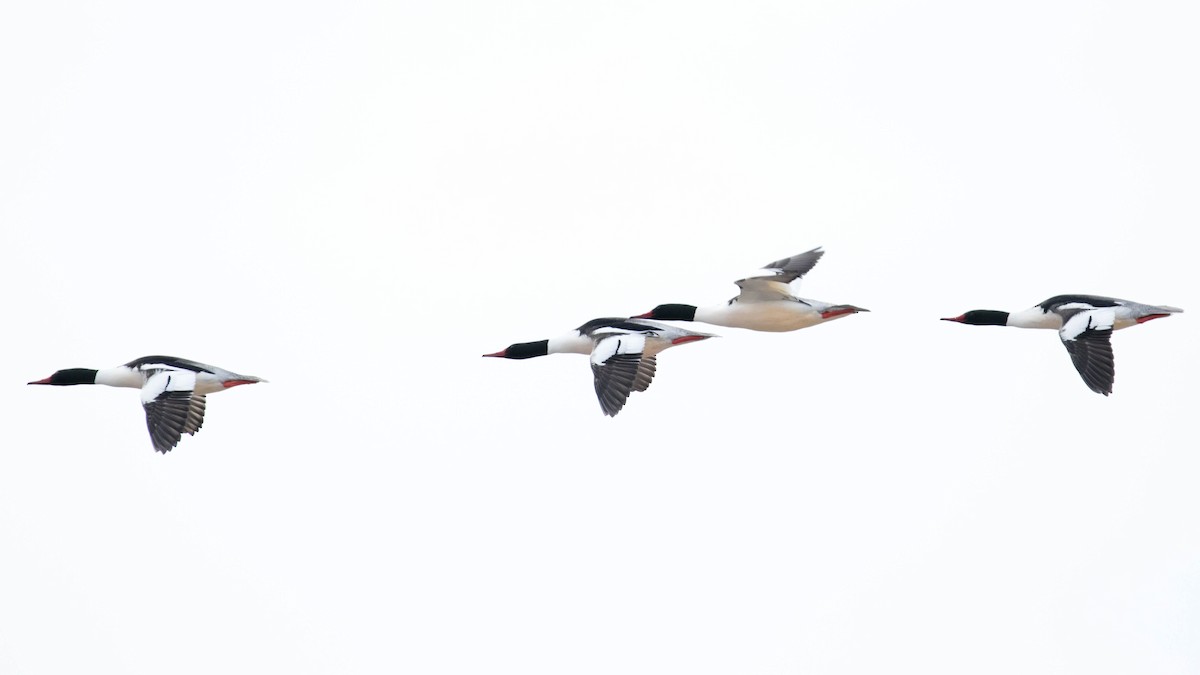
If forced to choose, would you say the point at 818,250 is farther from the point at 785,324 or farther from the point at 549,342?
the point at 549,342

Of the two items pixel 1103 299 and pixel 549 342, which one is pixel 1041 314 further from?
pixel 549 342

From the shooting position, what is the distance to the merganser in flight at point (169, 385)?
3328 cm

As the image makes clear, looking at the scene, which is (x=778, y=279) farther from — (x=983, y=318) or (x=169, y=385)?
(x=169, y=385)

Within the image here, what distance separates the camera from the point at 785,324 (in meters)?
35.0

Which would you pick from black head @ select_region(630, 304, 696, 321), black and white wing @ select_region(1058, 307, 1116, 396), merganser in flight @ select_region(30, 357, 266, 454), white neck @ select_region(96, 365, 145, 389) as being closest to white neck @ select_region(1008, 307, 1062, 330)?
black and white wing @ select_region(1058, 307, 1116, 396)

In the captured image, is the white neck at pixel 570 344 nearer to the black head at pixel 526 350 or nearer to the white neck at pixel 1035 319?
the black head at pixel 526 350

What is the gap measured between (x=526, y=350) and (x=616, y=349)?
9.22 ft

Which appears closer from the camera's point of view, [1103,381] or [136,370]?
[1103,381]

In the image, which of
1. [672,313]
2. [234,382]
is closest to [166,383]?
[234,382]

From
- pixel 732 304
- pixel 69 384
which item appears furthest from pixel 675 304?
pixel 69 384

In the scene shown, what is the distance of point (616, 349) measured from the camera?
33.6 metres

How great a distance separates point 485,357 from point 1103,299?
844 centimetres

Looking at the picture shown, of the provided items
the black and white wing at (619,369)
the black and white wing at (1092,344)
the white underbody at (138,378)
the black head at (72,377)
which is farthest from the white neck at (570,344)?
the black head at (72,377)

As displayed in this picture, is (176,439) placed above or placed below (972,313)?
below
